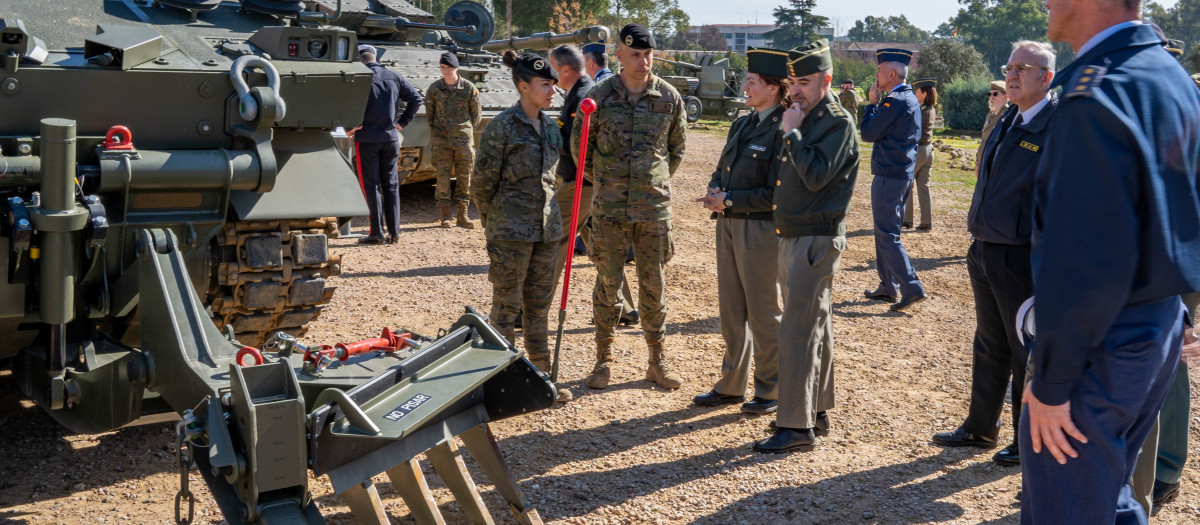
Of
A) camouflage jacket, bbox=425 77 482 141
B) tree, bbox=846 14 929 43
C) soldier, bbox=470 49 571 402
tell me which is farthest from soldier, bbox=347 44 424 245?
tree, bbox=846 14 929 43

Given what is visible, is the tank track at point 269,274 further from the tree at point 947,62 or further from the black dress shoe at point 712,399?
the tree at point 947,62

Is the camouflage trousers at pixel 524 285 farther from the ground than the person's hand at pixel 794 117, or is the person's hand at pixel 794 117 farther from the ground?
the person's hand at pixel 794 117

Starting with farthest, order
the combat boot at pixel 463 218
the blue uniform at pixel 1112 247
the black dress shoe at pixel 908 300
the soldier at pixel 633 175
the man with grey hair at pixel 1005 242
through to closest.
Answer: the combat boot at pixel 463 218
the black dress shoe at pixel 908 300
the soldier at pixel 633 175
the man with grey hair at pixel 1005 242
the blue uniform at pixel 1112 247

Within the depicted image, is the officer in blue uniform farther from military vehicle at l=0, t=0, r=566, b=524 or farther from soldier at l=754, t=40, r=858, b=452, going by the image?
military vehicle at l=0, t=0, r=566, b=524

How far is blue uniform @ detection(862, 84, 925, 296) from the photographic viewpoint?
27.5 ft

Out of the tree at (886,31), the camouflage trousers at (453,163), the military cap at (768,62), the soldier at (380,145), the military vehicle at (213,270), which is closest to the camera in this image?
the military vehicle at (213,270)

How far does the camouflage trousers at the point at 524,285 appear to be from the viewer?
5.59m

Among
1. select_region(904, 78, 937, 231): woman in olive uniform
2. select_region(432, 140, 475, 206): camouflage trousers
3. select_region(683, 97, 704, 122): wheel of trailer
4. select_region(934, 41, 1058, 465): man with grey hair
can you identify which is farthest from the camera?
select_region(683, 97, 704, 122): wheel of trailer

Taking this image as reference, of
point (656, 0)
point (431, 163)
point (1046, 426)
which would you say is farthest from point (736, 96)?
point (1046, 426)

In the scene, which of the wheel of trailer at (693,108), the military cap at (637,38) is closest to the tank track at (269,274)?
the military cap at (637,38)

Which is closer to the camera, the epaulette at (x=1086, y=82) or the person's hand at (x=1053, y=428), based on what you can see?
the epaulette at (x=1086, y=82)

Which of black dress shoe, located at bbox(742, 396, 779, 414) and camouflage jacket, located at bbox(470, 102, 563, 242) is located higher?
camouflage jacket, located at bbox(470, 102, 563, 242)

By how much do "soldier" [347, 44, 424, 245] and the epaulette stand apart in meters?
7.65

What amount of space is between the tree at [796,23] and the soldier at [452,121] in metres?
59.3
